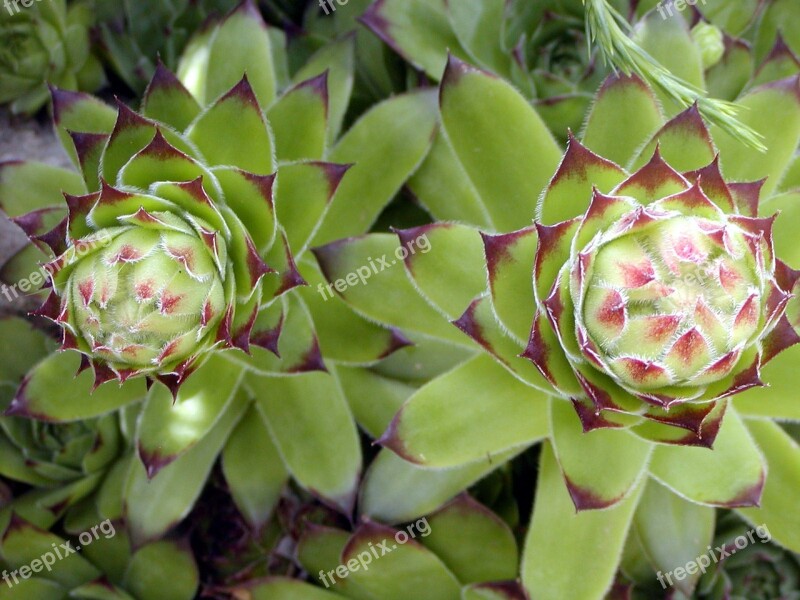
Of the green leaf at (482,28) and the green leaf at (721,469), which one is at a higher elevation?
the green leaf at (482,28)

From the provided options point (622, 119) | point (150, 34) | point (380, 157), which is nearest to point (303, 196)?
point (380, 157)

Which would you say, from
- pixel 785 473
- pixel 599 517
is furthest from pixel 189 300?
pixel 785 473

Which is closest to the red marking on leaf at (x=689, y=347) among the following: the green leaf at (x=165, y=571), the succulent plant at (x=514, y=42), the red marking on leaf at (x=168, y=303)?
the red marking on leaf at (x=168, y=303)

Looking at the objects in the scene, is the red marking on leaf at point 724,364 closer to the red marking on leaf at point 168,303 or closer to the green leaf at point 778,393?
the green leaf at point 778,393

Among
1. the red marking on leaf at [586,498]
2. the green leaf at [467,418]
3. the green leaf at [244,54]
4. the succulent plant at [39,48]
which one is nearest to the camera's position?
the red marking on leaf at [586,498]

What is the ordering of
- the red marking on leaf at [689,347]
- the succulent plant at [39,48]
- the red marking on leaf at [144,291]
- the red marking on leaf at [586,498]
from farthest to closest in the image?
the succulent plant at [39,48] → the red marking on leaf at [586,498] → the red marking on leaf at [144,291] → the red marking on leaf at [689,347]

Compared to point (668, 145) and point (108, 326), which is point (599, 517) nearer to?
point (668, 145)
